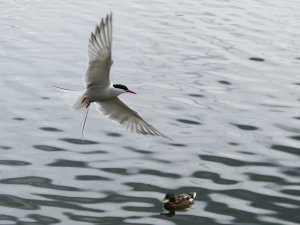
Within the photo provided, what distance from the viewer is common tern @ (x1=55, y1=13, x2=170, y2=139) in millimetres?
10242

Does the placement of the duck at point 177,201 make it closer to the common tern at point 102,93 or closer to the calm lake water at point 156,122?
the calm lake water at point 156,122

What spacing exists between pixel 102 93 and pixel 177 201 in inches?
72.6

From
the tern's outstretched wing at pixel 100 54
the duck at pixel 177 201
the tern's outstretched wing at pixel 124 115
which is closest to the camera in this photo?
the tern's outstretched wing at pixel 100 54

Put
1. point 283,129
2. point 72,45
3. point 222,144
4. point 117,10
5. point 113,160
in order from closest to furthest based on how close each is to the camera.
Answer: point 113,160, point 222,144, point 283,129, point 72,45, point 117,10

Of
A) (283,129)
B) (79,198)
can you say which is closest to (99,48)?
(79,198)

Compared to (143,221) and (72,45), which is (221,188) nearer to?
(143,221)

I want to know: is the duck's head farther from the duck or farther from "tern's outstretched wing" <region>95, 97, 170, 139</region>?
"tern's outstretched wing" <region>95, 97, 170, 139</region>

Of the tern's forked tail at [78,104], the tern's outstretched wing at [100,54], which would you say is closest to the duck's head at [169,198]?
the tern's forked tail at [78,104]

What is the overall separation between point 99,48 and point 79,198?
2.19 metres

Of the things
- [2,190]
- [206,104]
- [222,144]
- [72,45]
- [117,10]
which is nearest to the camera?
[2,190]

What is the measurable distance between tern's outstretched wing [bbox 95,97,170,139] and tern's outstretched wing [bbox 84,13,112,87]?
440mm

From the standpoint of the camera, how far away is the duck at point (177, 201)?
10.5m

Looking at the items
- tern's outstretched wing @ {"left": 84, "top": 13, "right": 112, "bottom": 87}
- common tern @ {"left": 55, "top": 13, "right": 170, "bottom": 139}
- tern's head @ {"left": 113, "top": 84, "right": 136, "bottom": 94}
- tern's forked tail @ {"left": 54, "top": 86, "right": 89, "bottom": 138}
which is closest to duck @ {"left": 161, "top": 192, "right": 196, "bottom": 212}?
common tern @ {"left": 55, "top": 13, "right": 170, "bottom": 139}

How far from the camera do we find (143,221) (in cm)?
1039
